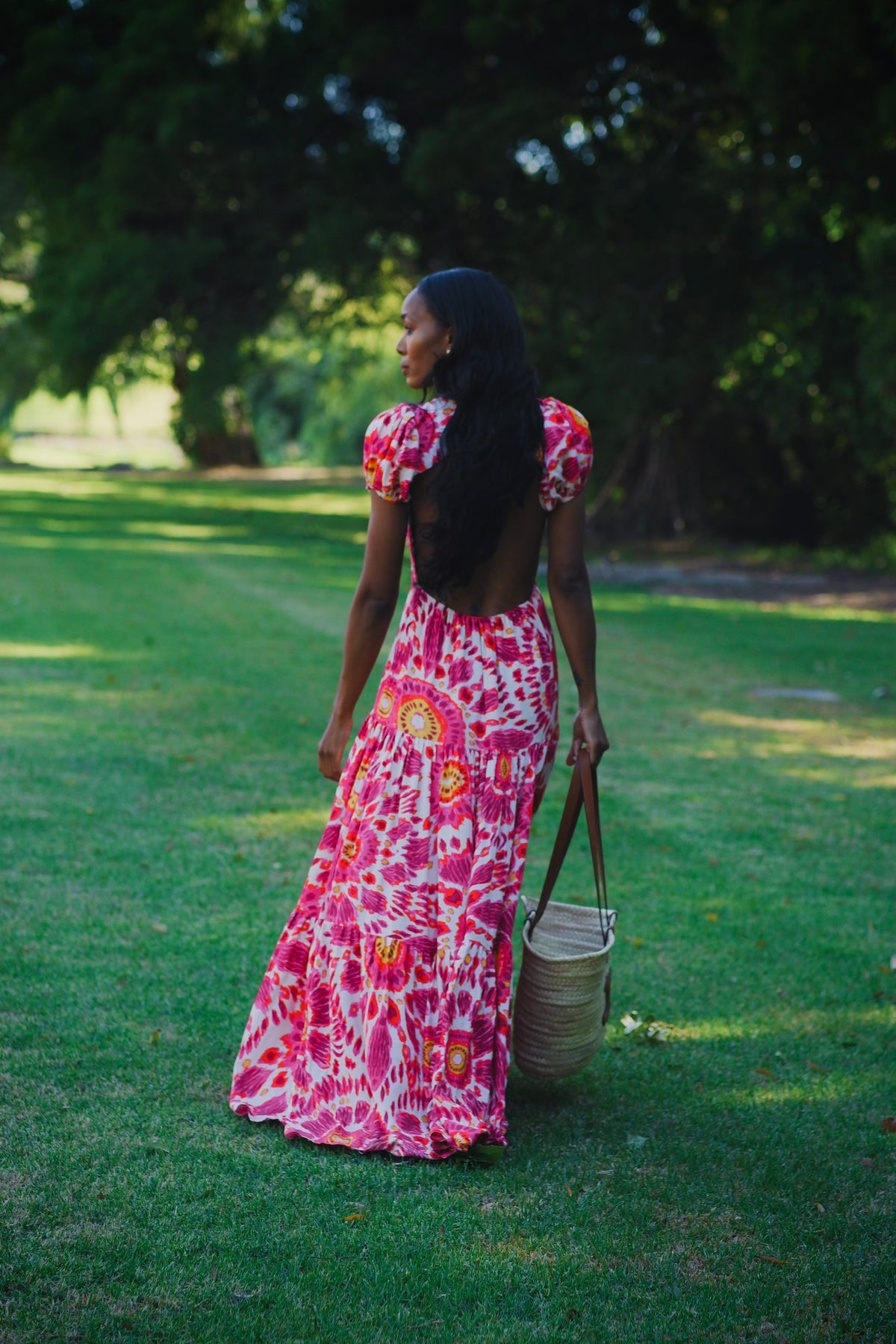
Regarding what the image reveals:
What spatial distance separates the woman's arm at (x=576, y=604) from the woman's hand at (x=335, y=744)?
60 cm

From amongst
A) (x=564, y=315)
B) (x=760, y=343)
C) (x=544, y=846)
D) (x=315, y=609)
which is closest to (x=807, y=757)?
(x=544, y=846)

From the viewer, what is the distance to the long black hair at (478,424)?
3.45 m

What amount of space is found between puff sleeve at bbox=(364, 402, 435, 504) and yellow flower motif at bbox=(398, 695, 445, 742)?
522 millimetres

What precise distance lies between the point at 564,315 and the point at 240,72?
642 cm

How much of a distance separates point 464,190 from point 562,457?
62.3 ft

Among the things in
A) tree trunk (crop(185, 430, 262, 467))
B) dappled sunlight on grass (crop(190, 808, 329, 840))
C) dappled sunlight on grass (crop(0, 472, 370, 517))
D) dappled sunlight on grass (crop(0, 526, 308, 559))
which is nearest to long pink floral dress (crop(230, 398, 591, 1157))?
dappled sunlight on grass (crop(190, 808, 329, 840))

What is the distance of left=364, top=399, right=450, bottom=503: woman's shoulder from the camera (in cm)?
348

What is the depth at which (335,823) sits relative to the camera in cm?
370

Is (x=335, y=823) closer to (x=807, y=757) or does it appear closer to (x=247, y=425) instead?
(x=807, y=757)

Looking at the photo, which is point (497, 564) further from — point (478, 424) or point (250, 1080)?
point (250, 1080)

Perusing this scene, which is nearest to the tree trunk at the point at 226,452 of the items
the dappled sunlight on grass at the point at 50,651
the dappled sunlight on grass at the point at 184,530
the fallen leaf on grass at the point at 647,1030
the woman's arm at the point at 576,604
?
the dappled sunlight on grass at the point at 184,530

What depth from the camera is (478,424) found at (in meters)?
3.46

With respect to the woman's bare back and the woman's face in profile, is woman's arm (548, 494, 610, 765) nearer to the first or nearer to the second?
the woman's bare back

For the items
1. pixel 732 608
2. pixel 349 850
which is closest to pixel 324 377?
pixel 732 608
